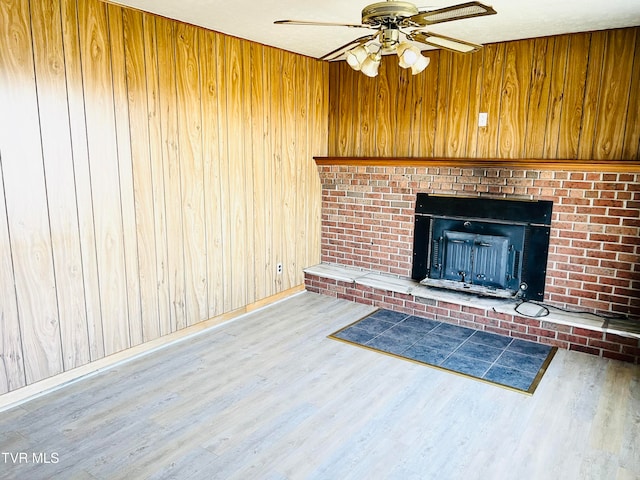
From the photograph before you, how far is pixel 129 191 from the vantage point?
296 cm

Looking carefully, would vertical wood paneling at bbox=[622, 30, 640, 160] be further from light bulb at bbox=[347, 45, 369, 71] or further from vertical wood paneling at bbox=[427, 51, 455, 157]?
light bulb at bbox=[347, 45, 369, 71]

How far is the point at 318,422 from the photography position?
2.40 m

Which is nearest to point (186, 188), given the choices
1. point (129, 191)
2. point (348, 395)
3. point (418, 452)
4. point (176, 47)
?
point (129, 191)

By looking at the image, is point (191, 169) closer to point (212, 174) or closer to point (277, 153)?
point (212, 174)

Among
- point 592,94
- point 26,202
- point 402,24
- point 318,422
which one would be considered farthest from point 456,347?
point 26,202

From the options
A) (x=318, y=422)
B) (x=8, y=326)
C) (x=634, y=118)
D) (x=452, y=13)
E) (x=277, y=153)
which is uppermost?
(x=452, y=13)

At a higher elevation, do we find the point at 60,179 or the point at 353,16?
the point at 353,16

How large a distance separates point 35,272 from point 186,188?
1150mm

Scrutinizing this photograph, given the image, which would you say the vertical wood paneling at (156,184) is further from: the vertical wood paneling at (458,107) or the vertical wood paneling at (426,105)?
the vertical wood paneling at (458,107)

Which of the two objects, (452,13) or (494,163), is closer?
(452,13)

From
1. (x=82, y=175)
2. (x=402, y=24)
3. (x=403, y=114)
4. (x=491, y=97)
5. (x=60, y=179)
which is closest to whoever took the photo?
(x=402, y=24)

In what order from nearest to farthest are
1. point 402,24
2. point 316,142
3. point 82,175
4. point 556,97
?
1. point 402,24
2. point 82,175
3. point 556,97
4. point 316,142

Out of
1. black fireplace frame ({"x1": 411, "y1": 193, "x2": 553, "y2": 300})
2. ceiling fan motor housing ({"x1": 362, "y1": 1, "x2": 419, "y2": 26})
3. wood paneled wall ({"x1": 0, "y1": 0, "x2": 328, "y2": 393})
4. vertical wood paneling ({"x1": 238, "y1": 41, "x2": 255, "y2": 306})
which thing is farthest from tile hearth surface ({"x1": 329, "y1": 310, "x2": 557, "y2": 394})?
ceiling fan motor housing ({"x1": 362, "y1": 1, "x2": 419, "y2": 26})

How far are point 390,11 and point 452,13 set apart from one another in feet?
0.80
